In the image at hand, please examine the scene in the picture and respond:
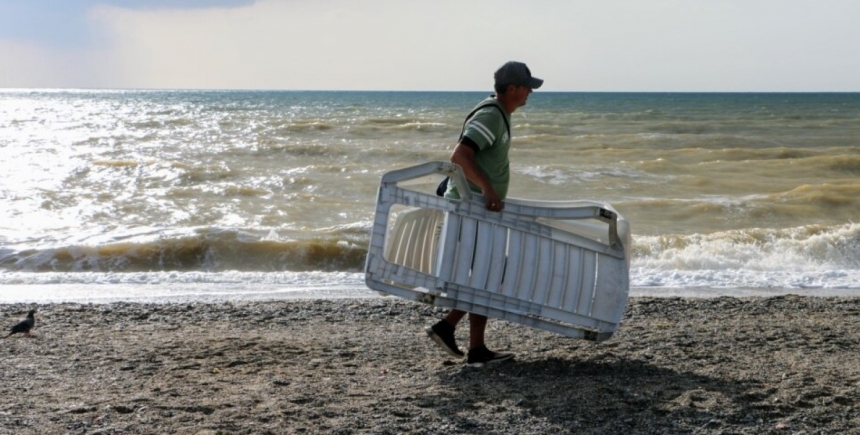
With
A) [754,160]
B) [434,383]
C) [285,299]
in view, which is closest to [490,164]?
[434,383]

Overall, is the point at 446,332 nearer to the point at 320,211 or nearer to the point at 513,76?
the point at 513,76

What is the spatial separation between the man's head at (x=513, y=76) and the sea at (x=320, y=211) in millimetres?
4625

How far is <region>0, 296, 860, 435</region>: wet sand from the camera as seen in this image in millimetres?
4520

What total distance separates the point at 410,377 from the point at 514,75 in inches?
69.6

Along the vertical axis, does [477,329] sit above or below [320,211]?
above

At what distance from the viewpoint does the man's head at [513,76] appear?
527 centimetres

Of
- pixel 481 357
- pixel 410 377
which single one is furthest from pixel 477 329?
pixel 410 377

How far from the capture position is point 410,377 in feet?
17.8

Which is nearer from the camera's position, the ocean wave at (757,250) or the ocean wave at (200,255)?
the ocean wave at (757,250)

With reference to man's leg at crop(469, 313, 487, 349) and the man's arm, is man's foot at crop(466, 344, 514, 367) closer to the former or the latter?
man's leg at crop(469, 313, 487, 349)

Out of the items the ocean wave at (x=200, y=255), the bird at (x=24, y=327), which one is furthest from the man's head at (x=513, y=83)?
the ocean wave at (x=200, y=255)

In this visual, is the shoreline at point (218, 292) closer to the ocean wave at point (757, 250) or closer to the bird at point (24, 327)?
the ocean wave at point (757, 250)

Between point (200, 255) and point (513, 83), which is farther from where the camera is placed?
point (200, 255)

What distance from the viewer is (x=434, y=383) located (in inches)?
206
